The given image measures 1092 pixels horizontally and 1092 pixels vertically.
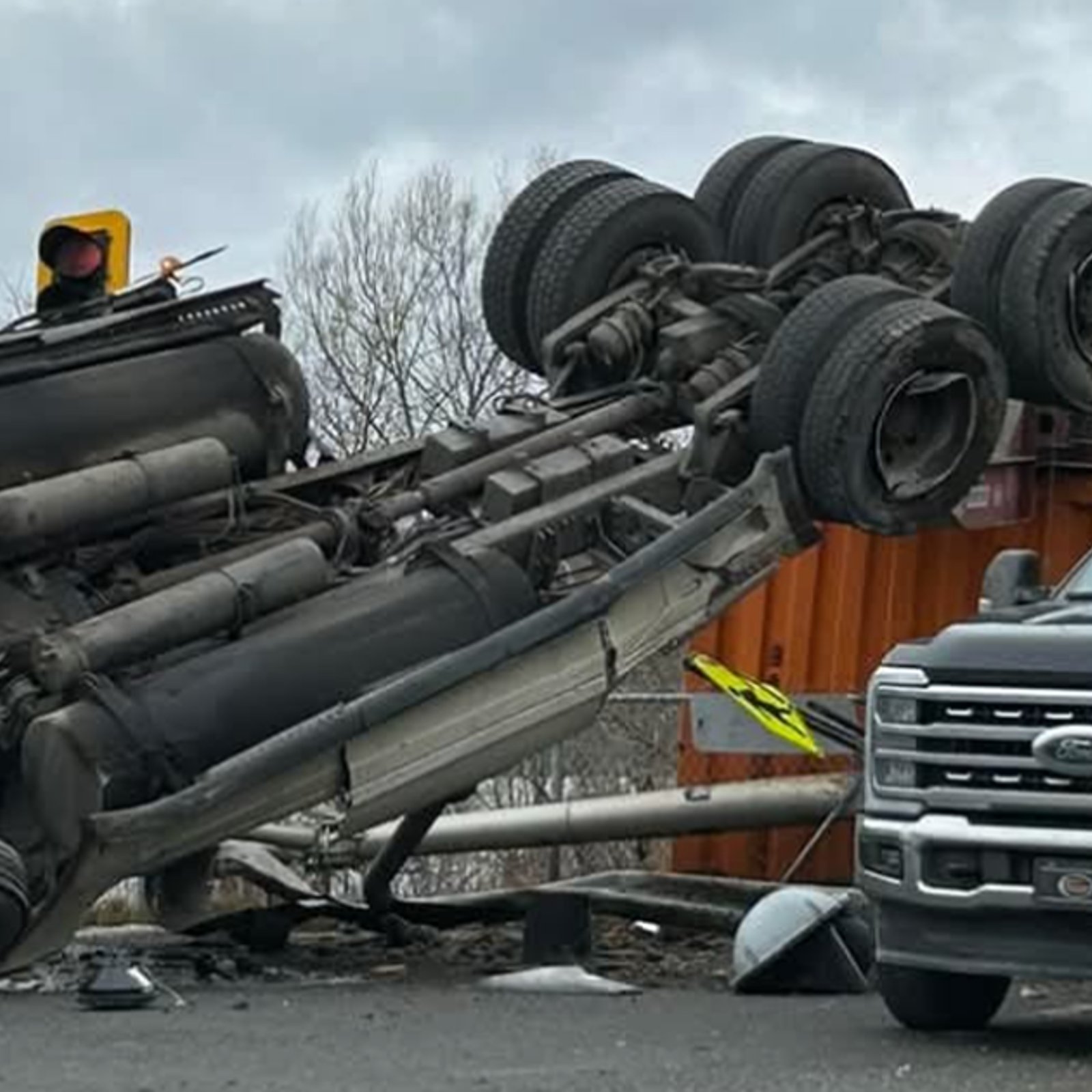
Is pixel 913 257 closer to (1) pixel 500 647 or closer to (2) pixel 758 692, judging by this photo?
(2) pixel 758 692

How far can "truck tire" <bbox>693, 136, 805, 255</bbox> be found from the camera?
1272 cm

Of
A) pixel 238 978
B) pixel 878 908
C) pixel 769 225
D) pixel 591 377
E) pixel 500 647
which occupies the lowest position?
pixel 238 978

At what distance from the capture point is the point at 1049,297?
11266 millimetres

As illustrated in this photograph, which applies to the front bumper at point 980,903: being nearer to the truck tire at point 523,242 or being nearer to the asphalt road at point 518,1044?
the asphalt road at point 518,1044

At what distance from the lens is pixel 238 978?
10805 mm

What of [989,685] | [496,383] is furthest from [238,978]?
[496,383]

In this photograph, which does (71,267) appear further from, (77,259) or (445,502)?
(445,502)

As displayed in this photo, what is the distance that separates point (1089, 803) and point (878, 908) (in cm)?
92

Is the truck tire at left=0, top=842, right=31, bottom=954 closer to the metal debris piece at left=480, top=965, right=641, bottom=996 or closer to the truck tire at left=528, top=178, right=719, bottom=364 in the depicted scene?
the metal debris piece at left=480, top=965, right=641, bottom=996

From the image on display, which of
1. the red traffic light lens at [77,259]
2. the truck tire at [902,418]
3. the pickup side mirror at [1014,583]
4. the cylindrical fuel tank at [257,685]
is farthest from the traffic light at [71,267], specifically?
the pickup side mirror at [1014,583]

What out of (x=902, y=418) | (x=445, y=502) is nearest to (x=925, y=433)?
(x=902, y=418)

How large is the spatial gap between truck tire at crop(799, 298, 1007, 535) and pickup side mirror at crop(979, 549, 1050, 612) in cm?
139

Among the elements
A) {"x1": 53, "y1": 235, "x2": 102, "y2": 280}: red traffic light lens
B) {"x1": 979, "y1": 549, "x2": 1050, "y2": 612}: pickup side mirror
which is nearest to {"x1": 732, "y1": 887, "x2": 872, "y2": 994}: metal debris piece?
{"x1": 979, "y1": 549, "x2": 1050, "y2": 612}: pickup side mirror

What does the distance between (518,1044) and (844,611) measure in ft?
18.8
